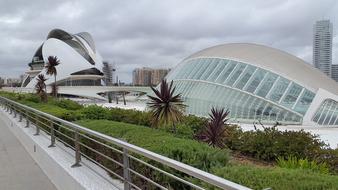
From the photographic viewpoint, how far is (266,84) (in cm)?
3016

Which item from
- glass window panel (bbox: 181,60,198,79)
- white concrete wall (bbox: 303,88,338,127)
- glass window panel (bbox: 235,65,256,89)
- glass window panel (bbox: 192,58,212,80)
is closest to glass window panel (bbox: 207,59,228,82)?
glass window panel (bbox: 192,58,212,80)

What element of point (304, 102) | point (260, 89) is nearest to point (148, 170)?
point (260, 89)

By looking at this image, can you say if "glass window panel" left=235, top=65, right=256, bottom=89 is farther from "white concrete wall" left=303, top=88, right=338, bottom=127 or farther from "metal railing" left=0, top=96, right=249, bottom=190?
"metal railing" left=0, top=96, right=249, bottom=190

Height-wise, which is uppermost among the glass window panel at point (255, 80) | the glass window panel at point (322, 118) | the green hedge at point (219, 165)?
the glass window panel at point (255, 80)

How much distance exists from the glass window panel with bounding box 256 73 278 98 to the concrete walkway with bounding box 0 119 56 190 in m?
20.2

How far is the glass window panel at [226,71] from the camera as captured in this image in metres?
31.7

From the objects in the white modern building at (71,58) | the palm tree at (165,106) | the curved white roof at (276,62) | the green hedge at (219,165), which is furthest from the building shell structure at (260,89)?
the white modern building at (71,58)

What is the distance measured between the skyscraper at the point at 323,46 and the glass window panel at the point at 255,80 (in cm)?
5189

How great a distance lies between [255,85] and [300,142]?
2007 cm

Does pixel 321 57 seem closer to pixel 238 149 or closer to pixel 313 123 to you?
pixel 313 123

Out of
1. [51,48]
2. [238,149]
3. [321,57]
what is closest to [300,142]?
[238,149]

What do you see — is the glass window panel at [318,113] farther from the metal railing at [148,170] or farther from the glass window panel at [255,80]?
the metal railing at [148,170]

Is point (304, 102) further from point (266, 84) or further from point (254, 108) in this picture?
point (254, 108)

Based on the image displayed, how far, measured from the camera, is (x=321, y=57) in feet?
263
